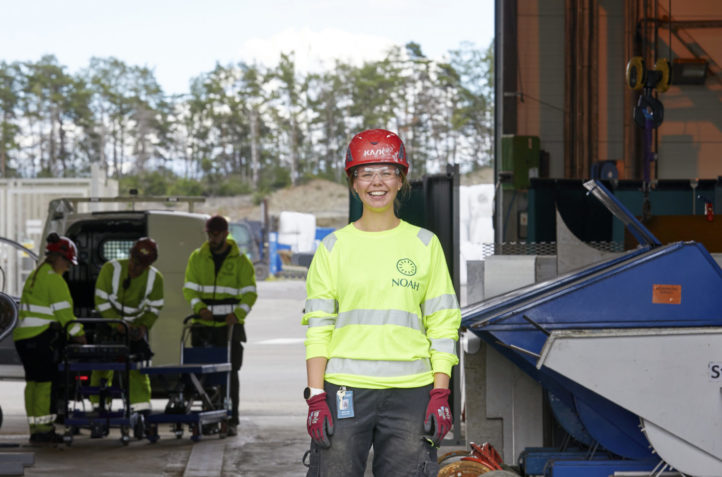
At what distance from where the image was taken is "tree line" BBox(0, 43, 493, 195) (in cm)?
6794

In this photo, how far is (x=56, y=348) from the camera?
31.8 ft

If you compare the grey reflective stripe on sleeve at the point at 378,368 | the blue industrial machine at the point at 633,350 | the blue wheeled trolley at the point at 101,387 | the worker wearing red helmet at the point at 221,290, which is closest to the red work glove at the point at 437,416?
the grey reflective stripe on sleeve at the point at 378,368

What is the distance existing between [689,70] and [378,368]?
33.5 ft

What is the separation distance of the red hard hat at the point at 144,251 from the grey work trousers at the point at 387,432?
241 inches

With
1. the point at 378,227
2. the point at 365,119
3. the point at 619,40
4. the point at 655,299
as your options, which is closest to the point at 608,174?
the point at 619,40

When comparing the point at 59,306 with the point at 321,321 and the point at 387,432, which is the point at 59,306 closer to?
the point at 321,321

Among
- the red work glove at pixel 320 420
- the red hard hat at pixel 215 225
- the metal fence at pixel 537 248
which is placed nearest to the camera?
the red work glove at pixel 320 420

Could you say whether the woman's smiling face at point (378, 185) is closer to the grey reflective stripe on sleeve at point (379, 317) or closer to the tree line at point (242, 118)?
the grey reflective stripe on sleeve at point (379, 317)

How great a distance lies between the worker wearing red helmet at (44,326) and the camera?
376 inches

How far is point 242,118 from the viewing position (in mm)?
73500

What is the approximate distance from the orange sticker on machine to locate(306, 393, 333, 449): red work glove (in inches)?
91.7

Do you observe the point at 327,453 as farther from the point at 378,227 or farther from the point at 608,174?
the point at 608,174

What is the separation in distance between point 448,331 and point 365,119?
66421 mm

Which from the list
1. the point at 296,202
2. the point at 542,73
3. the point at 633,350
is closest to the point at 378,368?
the point at 633,350
